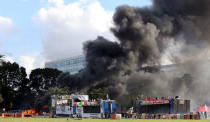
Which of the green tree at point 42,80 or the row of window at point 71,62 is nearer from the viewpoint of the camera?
the green tree at point 42,80

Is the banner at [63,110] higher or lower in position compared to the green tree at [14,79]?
lower

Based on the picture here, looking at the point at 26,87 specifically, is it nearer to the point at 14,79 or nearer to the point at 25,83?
the point at 25,83

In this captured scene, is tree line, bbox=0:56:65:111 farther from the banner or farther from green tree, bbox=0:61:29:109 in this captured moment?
the banner

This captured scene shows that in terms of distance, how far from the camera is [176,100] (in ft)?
163

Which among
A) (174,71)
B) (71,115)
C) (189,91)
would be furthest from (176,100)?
(174,71)

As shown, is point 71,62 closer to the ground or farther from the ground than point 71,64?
farther from the ground

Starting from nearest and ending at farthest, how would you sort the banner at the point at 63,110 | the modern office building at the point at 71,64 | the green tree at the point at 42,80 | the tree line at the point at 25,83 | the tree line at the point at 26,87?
the banner at the point at 63,110 → the tree line at the point at 26,87 → the tree line at the point at 25,83 → the green tree at the point at 42,80 → the modern office building at the point at 71,64

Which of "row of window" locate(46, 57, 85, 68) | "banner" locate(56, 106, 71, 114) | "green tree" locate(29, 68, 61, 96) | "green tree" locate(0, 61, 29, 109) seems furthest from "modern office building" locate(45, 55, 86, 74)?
"banner" locate(56, 106, 71, 114)

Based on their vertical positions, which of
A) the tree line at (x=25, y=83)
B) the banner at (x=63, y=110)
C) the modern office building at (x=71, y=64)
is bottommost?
the banner at (x=63, y=110)

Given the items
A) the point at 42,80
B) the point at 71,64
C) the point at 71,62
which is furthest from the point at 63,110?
the point at 71,62

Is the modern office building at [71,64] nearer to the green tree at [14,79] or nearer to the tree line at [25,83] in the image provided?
the tree line at [25,83]

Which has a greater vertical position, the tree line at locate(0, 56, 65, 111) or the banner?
the tree line at locate(0, 56, 65, 111)

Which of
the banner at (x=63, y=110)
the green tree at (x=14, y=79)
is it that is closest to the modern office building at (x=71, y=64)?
the green tree at (x=14, y=79)

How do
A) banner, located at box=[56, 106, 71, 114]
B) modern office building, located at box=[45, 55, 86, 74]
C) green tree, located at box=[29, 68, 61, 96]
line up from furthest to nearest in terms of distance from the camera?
modern office building, located at box=[45, 55, 86, 74]
green tree, located at box=[29, 68, 61, 96]
banner, located at box=[56, 106, 71, 114]
